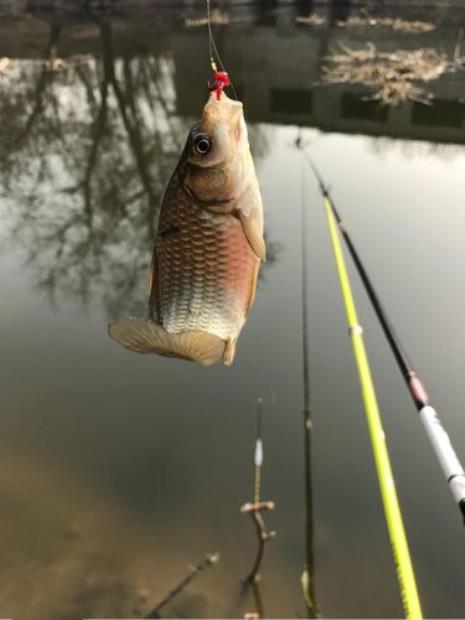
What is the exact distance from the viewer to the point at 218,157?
1.40 m

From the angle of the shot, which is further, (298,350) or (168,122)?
(168,122)

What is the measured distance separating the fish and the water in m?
2.46

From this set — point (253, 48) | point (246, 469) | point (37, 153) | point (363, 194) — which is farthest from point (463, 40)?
point (246, 469)

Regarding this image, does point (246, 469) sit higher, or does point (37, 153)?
point (37, 153)

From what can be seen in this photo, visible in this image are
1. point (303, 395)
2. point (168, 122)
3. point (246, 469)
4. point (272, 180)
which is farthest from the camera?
point (168, 122)

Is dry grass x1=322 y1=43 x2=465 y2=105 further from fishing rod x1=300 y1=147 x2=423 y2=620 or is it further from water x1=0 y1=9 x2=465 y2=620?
fishing rod x1=300 y1=147 x2=423 y2=620

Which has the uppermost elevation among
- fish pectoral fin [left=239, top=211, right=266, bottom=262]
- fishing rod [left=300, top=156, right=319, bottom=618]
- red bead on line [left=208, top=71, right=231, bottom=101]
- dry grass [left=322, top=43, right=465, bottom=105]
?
dry grass [left=322, top=43, right=465, bottom=105]

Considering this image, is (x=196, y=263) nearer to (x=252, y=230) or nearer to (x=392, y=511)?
(x=252, y=230)

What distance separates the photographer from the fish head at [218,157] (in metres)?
1.39

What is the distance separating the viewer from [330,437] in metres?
4.20

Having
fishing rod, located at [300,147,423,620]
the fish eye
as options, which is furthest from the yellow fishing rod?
the fish eye

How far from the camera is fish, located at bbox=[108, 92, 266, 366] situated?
55.2 inches

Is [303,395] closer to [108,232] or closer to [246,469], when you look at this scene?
[246,469]

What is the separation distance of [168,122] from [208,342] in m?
10.6
